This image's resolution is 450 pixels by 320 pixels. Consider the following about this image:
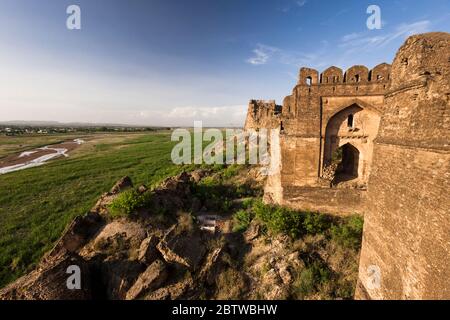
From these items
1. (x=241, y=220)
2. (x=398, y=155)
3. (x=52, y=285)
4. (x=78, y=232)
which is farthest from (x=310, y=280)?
(x=78, y=232)

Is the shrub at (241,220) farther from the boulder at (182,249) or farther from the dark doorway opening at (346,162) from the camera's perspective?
the dark doorway opening at (346,162)

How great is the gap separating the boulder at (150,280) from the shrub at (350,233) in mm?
6460

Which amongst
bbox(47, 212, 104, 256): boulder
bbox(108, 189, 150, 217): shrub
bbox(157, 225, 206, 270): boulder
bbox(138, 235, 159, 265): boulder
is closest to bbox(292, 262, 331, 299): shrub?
bbox(157, 225, 206, 270): boulder

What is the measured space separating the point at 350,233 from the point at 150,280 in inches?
290

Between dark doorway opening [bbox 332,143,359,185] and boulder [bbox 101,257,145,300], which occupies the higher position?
dark doorway opening [bbox 332,143,359,185]

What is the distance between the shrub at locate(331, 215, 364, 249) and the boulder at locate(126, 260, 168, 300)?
6460mm

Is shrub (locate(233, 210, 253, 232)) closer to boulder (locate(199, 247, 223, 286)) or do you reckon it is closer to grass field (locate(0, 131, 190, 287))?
boulder (locate(199, 247, 223, 286))

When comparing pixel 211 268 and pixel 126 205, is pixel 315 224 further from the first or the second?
pixel 126 205

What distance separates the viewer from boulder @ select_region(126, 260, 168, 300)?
680cm
